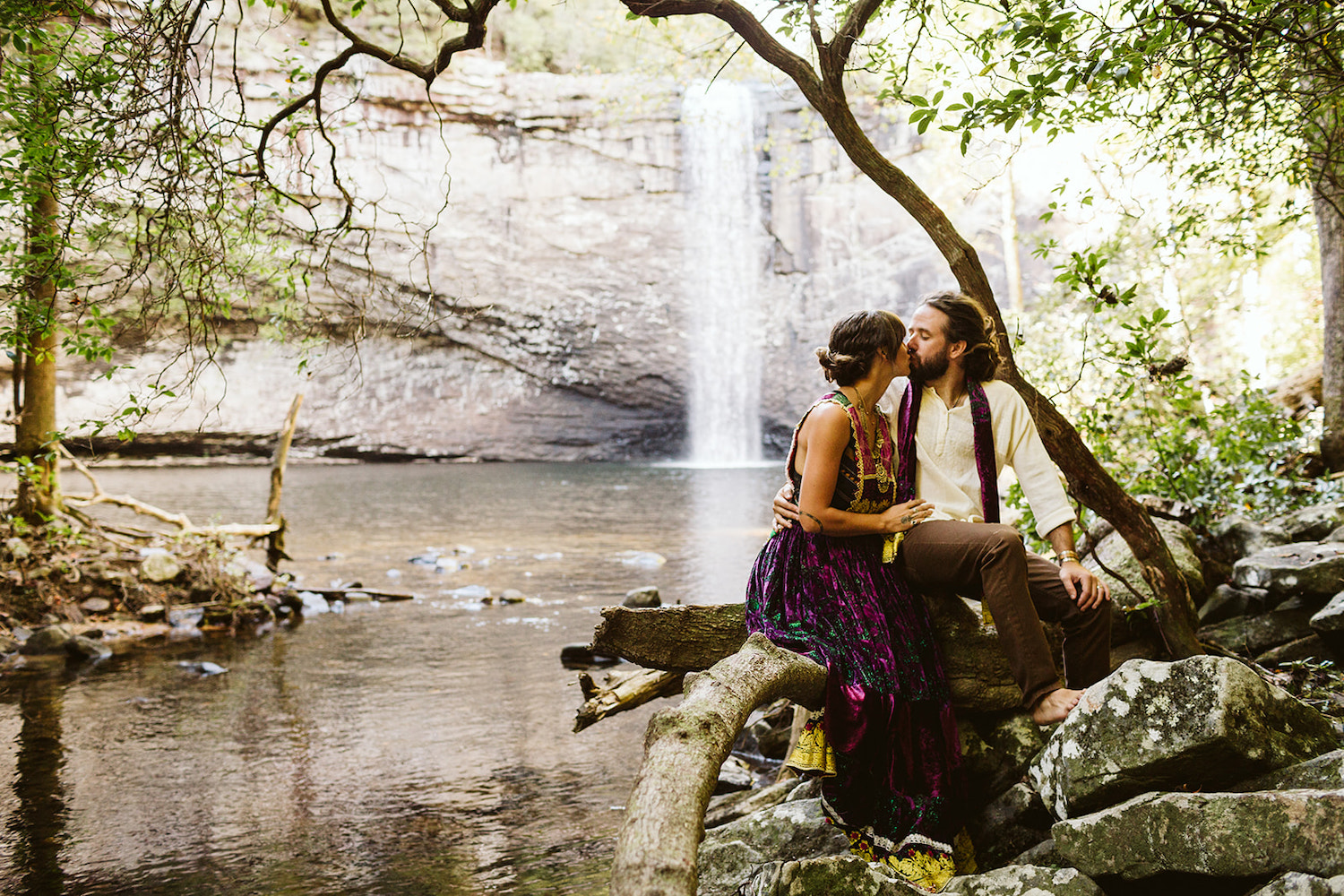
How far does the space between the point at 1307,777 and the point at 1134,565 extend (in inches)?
90.2

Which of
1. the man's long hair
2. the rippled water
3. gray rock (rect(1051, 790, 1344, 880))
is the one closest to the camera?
gray rock (rect(1051, 790, 1344, 880))

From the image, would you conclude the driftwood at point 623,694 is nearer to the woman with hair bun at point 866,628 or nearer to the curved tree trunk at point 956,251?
the woman with hair bun at point 866,628

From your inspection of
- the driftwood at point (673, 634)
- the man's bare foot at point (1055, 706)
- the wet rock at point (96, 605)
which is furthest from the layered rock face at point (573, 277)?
the man's bare foot at point (1055, 706)

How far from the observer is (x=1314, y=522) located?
19.4 ft

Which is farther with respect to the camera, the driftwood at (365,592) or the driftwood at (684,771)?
the driftwood at (365,592)

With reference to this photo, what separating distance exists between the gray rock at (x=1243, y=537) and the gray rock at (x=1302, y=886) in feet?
13.2

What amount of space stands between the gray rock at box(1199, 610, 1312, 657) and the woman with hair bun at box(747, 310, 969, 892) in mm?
2426

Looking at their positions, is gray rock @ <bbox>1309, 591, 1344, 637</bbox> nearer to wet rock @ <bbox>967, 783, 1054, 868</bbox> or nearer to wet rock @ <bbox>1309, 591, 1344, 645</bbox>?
wet rock @ <bbox>1309, 591, 1344, 645</bbox>

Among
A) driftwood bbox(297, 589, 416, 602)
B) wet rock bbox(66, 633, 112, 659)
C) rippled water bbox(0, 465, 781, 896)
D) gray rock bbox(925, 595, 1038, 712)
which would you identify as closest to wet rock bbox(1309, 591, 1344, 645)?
gray rock bbox(925, 595, 1038, 712)

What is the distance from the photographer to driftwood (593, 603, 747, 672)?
374cm

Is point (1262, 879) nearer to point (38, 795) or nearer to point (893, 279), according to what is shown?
point (38, 795)

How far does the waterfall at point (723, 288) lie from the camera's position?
31234 mm

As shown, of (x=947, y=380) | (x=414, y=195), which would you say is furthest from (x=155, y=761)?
(x=414, y=195)

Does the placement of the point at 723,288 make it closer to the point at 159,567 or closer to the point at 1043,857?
the point at 159,567
